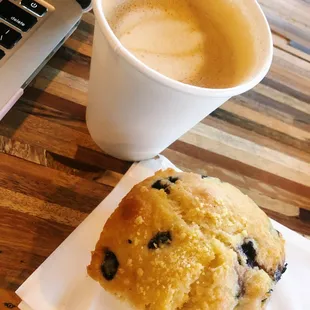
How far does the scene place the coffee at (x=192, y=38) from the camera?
59cm

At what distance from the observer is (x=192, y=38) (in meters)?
0.64

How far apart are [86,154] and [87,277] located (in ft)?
0.56

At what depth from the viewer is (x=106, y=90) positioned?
56 cm

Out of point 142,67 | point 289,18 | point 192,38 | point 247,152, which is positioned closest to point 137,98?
point 142,67

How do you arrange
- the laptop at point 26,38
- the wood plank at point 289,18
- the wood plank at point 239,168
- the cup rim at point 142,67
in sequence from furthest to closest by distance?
the wood plank at point 289,18, the wood plank at point 239,168, the laptop at point 26,38, the cup rim at point 142,67

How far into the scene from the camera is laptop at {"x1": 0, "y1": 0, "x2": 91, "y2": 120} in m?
0.59

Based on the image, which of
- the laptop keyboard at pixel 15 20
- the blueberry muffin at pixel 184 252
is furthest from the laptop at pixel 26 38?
the blueberry muffin at pixel 184 252

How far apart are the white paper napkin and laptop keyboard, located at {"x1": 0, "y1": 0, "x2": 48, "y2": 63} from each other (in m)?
0.22

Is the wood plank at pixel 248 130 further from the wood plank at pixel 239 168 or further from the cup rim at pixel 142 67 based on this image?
the cup rim at pixel 142 67

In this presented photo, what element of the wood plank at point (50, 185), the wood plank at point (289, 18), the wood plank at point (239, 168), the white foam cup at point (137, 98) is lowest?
the wood plank at point (239, 168)

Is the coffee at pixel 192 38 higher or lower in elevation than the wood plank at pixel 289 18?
higher

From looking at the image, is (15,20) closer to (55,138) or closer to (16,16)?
(16,16)

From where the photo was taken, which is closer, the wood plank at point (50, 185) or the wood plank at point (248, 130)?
the wood plank at point (50, 185)

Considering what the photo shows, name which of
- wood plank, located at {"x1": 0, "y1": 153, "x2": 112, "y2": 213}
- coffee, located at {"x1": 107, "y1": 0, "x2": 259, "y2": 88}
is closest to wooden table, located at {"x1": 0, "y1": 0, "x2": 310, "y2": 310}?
wood plank, located at {"x1": 0, "y1": 153, "x2": 112, "y2": 213}
